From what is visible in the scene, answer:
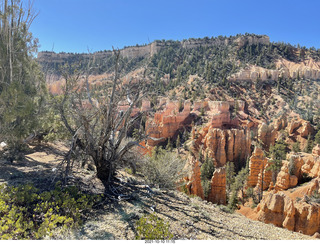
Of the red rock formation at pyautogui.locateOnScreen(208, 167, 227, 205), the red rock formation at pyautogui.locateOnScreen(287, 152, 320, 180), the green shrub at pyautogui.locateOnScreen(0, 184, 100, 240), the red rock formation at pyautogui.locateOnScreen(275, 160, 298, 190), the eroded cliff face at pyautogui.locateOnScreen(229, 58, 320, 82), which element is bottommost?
the red rock formation at pyautogui.locateOnScreen(208, 167, 227, 205)

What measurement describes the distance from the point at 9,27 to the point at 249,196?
851 inches

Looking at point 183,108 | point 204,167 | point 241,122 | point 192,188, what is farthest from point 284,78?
point 192,188

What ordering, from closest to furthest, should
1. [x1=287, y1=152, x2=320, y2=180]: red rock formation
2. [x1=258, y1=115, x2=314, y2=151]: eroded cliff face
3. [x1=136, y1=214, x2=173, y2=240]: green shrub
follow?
[x1=136, y1=214, x2=173, y2=240]: green shrub, [x1=287, y1=152, x2=320, y2=180]: red rock formation, [x1=258, y1=115, x2=314, y2=151]: eroded cliff face

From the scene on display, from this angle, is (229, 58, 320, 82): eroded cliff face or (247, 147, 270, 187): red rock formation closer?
(247, 147, 270, 187): red rock formation

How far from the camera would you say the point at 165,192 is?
617 centimetres

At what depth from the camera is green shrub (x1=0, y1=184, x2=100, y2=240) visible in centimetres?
306

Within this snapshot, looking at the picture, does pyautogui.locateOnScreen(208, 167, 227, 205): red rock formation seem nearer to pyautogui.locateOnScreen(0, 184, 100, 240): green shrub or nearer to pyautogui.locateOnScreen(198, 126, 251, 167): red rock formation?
pyautogui.locateOnScreen(198, 126, 251, 167): red rock formation

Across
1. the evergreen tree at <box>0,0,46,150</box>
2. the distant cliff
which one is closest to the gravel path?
the evergreen tree at <box>0,0,46,150</box>

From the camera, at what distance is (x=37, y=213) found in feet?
12.2

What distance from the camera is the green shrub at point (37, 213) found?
3.06 meters

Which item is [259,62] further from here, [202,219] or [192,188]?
[202,219]

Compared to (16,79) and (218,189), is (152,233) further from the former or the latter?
(218,189)

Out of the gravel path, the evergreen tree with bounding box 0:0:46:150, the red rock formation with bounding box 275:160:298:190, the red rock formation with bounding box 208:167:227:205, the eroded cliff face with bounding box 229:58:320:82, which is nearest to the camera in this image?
the gravel path

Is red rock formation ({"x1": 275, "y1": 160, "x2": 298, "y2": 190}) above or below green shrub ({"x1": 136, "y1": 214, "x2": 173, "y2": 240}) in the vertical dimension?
below
